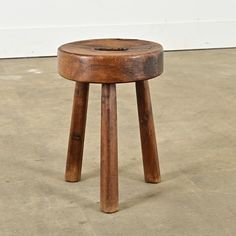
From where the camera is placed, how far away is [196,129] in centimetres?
196

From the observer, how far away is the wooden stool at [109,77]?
1219mm

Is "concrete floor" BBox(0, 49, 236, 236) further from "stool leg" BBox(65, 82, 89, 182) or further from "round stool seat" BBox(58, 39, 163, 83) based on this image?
"round stool seat" BBox(58, 39, 163, 83)

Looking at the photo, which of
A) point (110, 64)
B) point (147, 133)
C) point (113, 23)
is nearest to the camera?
point (110, 64)

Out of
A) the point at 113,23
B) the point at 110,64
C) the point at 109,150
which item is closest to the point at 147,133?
the point at 109,150

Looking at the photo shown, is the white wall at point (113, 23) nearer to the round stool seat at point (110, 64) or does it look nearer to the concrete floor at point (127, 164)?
the concrete floor at point (127, 164)

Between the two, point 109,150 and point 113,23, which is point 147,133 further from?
point 113,23

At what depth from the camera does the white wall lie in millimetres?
3336

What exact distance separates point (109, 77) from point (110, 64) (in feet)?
0.10

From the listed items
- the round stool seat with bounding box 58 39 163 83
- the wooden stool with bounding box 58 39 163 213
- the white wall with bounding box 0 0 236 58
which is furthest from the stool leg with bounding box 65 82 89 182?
the white wall with bounding box 0 0 236 58

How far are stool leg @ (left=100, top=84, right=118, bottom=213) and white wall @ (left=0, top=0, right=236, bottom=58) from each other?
2.21m

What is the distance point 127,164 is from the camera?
1.63 m

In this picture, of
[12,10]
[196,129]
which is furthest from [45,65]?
[196,129]

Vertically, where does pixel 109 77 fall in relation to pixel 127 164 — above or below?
above

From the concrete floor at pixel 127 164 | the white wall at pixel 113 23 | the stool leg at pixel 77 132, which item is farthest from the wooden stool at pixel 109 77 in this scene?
the white wall at pixel 113 23
